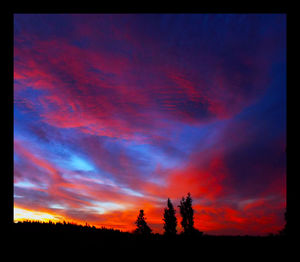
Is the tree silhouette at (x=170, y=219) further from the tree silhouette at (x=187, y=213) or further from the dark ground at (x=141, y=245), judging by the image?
the dark ground at (x=141, y=245)

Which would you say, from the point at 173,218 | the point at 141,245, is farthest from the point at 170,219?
the point at 141,245

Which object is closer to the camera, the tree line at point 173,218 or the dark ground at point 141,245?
the dark ground at point 141,245

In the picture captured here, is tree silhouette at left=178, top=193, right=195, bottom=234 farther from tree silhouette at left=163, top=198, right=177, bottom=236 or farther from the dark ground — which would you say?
the dark ground

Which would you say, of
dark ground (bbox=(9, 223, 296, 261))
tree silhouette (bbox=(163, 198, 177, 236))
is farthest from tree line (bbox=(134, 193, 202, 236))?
dark ground (bbox=(9, 223, 296, 261))

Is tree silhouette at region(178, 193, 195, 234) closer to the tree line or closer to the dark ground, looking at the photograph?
the tree line

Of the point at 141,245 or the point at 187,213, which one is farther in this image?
the point at 187,213

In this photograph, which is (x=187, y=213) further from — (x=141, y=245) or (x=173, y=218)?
(x=141, y=245)

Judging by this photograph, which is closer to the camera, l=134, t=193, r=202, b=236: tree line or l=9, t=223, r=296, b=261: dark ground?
l=9, t=223, r=296, b=261: dark ground

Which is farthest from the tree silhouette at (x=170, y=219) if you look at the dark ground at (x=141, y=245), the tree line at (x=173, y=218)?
the dark ground at (x=141, y=245)

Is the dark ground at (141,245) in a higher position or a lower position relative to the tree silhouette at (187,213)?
higher

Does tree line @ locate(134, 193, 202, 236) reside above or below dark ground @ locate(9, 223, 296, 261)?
below

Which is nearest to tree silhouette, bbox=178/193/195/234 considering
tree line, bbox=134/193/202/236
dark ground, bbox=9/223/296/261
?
tree line, bbox=134/193/202/236
